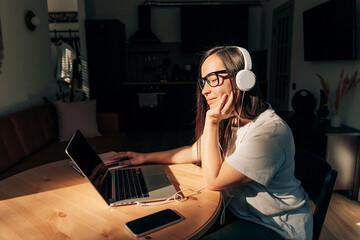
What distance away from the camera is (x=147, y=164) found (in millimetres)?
1485

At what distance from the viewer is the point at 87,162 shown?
1.11 meters

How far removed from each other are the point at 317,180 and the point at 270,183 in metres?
0.21

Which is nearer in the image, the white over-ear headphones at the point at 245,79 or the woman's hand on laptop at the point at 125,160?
the white over-ear headphones at the point at 245,79

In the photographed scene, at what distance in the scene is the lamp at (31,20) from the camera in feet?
10.1

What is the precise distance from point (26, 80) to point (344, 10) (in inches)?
132

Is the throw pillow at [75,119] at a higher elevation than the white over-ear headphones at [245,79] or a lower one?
lower

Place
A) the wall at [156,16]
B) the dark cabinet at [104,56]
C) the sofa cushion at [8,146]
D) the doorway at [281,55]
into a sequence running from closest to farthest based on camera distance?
the sofa cushion at [8,146] → the doorway at [281,55] → the dark cabinet at [104,56] → the wall at [156,16]

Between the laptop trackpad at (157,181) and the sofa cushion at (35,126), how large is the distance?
5.62ft


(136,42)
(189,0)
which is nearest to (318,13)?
(189,0)

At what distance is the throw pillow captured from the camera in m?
3.00

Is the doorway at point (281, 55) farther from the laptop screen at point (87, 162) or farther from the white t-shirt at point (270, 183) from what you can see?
the laptop screen at point (87, 162)

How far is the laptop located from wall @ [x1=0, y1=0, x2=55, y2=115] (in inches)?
76.8

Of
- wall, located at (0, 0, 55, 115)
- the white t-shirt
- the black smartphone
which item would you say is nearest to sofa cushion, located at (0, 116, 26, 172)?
wall, located at (0, 0, 55, 115)

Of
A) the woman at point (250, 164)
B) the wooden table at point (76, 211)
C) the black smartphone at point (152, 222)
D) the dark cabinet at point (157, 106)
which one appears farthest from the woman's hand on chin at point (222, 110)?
the dark cabinet at point (157, 106)
